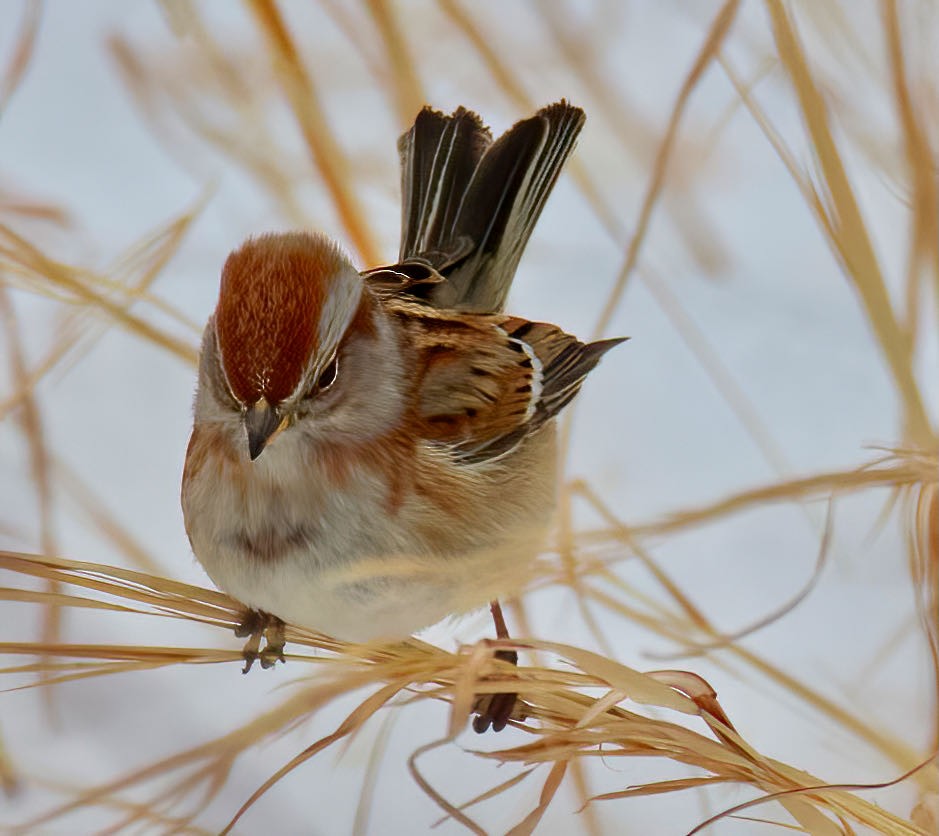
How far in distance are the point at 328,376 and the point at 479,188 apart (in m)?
0.94

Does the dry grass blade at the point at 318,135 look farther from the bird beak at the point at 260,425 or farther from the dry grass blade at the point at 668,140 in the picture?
the bird beak at the point at 260,425

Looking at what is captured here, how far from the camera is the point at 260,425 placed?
5.63 ft

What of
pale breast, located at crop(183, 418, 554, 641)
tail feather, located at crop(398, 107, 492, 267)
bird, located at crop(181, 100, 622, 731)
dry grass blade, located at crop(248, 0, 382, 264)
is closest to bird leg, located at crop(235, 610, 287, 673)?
bird, located at crop(181, 100, 622, 731)

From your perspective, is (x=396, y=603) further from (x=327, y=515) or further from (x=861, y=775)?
(x=861, y=775)

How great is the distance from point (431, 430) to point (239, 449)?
406 millimetres

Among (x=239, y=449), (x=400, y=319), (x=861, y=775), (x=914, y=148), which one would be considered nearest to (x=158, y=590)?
(x=239, y=449)

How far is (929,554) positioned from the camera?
6.71ft

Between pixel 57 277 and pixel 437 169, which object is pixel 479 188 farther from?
pixel 57 277

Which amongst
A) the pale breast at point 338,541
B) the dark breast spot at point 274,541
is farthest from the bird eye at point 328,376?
the dark breast spot at point 274,541

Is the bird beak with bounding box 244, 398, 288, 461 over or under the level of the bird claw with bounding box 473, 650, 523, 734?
over

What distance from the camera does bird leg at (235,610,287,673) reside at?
2100 mm

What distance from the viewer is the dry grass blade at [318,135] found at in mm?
2621

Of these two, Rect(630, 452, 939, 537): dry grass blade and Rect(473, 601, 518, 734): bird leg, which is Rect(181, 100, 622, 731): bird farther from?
Rect(630, 452, 939, 537): dry grass blade

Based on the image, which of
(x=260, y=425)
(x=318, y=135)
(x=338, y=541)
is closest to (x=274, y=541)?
(x=338, y=541)
